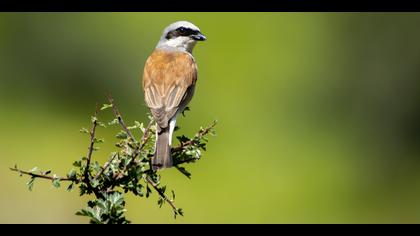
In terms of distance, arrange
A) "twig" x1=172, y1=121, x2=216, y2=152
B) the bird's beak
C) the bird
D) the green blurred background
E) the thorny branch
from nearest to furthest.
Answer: the thorny branch, "twig" x1=172, y1=121, x2=216, y2=152, the bird, the bird's beak, the green blurred background

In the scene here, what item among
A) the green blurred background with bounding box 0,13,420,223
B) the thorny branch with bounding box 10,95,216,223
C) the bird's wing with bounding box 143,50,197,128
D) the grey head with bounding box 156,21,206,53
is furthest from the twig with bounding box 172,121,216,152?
the green blurred background with bounding box 0,13,420,223

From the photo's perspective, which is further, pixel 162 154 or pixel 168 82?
pixel 168 82

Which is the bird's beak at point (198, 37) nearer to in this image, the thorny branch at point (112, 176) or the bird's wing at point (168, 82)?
the bird's wing at point (168, 82)

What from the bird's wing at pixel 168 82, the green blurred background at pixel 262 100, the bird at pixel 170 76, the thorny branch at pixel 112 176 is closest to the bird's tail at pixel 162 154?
the thorny branch at pixel 112 176

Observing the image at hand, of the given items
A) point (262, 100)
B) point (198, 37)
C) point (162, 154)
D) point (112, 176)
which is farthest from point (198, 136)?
point (262, 100)

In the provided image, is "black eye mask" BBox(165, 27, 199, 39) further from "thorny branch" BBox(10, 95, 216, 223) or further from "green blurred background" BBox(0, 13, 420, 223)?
→ "green blurred background" BBox(0, 13, 420, 223)

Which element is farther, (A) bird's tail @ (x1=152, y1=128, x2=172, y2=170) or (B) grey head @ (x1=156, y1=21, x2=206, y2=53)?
(B) grey head @ (x1=156, y1=21, x2=206, y2=53)

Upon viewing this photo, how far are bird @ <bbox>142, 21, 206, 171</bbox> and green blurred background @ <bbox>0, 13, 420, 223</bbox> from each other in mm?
4432

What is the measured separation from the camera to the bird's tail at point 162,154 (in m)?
4.07

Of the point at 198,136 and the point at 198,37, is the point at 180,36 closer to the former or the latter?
the point at 198,37

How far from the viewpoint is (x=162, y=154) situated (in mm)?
4293

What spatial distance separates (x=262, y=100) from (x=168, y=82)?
22.6ft

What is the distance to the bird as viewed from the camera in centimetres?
546

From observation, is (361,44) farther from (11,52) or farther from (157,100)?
(157,100)
